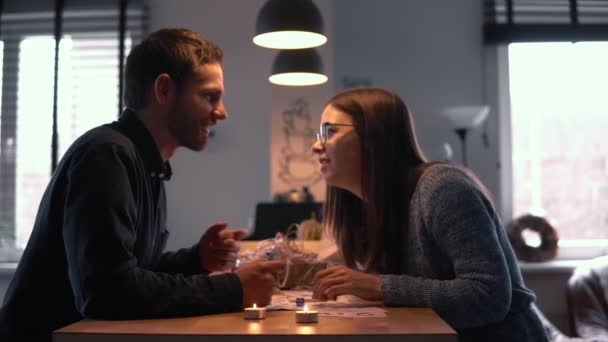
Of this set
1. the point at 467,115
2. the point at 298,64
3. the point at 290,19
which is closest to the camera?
the point at 290,19

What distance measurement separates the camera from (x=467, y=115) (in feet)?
13.9

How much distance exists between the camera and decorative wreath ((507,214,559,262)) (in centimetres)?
427

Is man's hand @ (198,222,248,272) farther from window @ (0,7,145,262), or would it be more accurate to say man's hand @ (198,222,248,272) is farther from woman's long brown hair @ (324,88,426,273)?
window @ (0,7,145,262)

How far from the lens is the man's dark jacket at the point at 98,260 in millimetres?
1106

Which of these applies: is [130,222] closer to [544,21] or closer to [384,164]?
[384,164]

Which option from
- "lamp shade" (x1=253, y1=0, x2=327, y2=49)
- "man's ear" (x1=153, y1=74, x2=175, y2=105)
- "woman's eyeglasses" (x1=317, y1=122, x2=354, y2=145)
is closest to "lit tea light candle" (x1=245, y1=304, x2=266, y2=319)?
"man's ear" (x1=153, y1=74, x2=175, y2=105)

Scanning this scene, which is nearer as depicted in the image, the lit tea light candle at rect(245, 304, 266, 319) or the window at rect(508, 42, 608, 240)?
the lit tea light candle at rect(245, 304, 266, 319)

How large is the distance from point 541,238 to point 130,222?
3661mm

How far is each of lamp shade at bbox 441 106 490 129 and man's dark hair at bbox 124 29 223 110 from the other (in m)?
3.00

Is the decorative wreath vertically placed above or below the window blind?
below

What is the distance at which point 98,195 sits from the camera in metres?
1.14

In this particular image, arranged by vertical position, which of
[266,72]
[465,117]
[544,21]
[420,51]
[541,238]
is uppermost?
[544,21]

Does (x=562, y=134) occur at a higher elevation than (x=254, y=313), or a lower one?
higher

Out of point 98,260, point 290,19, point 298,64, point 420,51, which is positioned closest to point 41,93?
point 298,64
